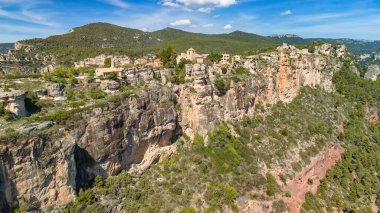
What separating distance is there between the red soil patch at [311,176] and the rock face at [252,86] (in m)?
12.0

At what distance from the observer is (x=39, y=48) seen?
89.4 m

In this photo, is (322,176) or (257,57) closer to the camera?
(322,176)

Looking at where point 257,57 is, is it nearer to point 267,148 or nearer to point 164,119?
point 267,148

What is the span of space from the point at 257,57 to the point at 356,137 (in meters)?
24.6

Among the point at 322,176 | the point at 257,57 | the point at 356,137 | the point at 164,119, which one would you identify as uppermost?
the point at 257,57

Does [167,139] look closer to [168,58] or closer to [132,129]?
[132,129]

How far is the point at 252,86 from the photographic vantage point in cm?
4616

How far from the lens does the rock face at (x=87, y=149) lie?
21469 millimetres

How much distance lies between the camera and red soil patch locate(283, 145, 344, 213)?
3772 centimetres

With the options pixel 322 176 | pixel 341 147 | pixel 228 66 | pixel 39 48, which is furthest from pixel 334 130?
pixel 39 48

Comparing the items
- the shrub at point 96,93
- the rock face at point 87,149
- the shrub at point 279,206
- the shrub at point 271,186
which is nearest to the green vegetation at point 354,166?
the shrub at point 279,206

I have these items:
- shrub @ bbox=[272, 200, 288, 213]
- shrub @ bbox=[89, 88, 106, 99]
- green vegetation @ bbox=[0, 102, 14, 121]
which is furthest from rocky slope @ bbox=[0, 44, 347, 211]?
shrub @ bbox=[272, 200, 288, 213]

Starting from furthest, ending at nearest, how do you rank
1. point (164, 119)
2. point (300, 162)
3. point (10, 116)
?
point (300, 162)
point (164, 119)
point (10, 116)

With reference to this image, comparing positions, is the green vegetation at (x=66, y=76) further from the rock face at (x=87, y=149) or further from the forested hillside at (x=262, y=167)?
the forested hillside at (x=262, y=167)
